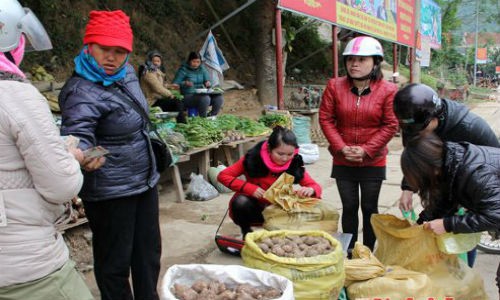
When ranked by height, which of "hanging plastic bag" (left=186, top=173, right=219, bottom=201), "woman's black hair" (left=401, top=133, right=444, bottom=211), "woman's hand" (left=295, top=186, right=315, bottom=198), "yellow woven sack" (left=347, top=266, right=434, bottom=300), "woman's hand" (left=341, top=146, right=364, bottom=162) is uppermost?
"woman's black hair" (left=401, top=133, right=444, bottom=211)

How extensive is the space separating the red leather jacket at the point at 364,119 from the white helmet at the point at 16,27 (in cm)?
208

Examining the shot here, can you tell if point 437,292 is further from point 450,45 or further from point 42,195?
point 450,45

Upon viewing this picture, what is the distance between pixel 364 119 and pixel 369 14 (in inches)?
347

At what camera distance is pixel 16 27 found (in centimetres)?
195

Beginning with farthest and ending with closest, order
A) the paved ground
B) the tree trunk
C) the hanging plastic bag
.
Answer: the tree trunk → the hanging plastic bag → the paved ground

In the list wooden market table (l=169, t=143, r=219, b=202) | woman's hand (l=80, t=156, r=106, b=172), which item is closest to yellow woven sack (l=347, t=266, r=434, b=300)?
woman's hand (l=80, t=156, r=106, b=172)

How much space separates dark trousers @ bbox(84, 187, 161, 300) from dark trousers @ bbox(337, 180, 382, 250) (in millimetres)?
1528

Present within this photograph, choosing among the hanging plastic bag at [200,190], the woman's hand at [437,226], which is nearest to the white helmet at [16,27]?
the woman's hand at [437,226]

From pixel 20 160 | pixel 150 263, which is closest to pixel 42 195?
pixel 20 160

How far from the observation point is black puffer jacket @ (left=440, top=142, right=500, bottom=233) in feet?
7.20

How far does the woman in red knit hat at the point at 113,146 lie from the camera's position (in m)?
2.26

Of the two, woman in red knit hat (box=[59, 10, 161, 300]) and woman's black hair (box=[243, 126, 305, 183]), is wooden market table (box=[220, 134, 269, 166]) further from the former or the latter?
woman in red knit hat (box=[59, 10, 161, 300])

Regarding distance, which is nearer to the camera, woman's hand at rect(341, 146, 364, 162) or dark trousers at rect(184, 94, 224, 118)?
woman's hand at rect(341, 146, 364, 162)

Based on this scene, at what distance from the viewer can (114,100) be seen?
91.9 inches
